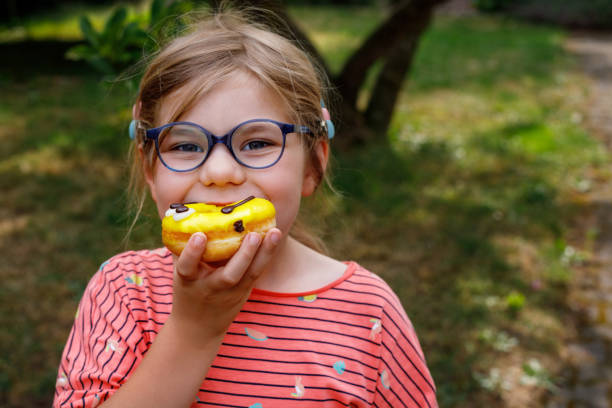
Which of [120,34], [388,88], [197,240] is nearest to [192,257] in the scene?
[197,240]

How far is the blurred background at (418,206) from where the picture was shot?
2922 mm

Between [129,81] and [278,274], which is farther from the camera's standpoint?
[129,81]

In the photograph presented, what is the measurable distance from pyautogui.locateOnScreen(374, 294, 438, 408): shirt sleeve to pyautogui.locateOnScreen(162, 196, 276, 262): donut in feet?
1.50

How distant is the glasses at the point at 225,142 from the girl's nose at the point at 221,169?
0.5 inches

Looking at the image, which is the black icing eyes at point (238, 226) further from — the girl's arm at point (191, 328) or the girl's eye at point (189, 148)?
the girl's eye at point (189, 148)

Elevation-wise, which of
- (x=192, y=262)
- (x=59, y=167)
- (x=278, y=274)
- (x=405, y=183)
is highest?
(x=192, y=262)

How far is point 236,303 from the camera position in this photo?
3.98 feet

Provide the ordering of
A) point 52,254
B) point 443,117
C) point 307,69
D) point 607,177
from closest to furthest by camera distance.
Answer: point 307,69
point 52,254
point 607,177
point 443,117

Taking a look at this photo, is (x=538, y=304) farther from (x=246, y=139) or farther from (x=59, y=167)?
(x=59, y=167)

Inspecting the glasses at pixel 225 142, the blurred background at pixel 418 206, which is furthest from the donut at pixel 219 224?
the blurred background at pixel 418 206

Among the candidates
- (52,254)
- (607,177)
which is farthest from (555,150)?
(52,254)

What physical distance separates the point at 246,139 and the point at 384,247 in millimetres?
2928

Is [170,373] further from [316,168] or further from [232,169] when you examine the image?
[316,168]

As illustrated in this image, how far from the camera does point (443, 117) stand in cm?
701
